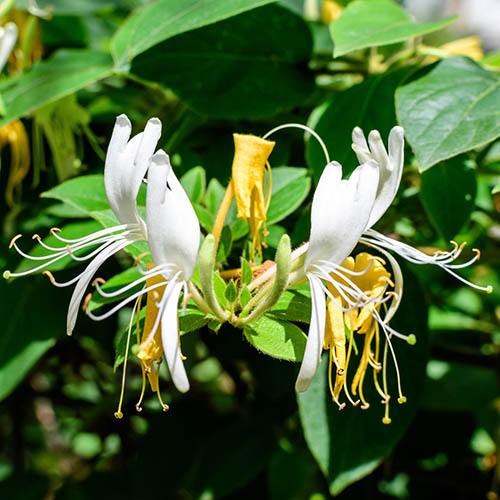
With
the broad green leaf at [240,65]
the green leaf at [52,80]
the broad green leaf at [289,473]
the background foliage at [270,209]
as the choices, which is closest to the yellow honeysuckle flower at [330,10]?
the background foliage at [270,209]

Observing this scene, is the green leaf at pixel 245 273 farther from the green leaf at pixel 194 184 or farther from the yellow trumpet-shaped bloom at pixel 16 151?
the yellow trumpet-shaped bloom at pixel 16 151

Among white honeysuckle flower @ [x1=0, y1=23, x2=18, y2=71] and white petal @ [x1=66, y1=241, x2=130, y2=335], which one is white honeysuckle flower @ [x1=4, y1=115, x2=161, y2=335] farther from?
white honeysuckle flower @ [x1=0, y1=23, x2=18, y2=71]

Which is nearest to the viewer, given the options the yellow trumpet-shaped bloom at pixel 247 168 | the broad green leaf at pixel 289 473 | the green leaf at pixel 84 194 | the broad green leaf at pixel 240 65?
the yellow trumpet-shaped bloom at pixel 247 168

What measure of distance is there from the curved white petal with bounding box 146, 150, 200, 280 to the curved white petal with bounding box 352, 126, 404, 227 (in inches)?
4.5

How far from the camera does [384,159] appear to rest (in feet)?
1.56

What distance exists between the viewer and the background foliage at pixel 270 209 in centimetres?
63

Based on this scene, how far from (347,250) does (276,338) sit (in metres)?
0.07

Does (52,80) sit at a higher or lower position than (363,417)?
higher

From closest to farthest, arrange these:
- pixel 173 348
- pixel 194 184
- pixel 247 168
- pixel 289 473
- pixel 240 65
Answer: pixel 173 348 < pixel 247 168 < pixel 194 184 < pixel 240 65 < pixel 289 473

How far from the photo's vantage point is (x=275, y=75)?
767mm

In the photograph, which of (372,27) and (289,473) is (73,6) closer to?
(372,27)

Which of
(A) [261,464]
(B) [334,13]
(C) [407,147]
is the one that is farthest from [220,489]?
(B) [334,13]

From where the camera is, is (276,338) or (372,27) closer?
(276,338)

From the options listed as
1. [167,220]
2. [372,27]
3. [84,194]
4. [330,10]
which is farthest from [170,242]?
[330,10]
